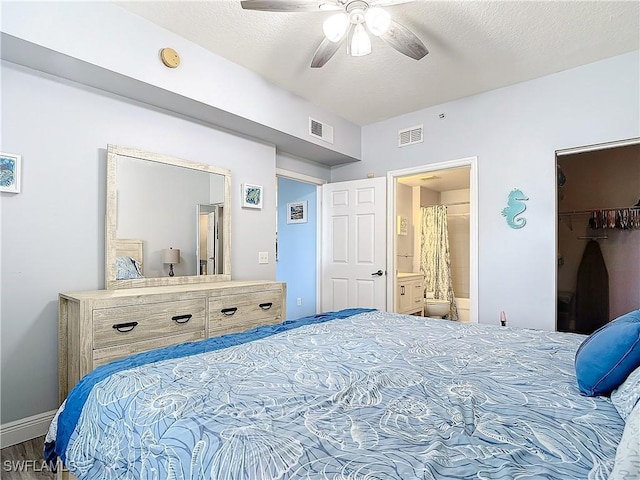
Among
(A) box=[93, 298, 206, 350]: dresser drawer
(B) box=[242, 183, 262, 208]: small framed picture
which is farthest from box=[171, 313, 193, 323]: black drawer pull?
(B) box=[242, 183, 262, 208]: small framed picture

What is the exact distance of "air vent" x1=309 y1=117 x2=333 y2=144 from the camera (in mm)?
3877

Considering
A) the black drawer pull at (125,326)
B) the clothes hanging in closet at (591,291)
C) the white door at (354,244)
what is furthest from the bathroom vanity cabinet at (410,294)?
the black drawer pull at (125,326)

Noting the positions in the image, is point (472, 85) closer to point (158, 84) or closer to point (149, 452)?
point (158, 84)

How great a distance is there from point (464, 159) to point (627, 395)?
312 cm

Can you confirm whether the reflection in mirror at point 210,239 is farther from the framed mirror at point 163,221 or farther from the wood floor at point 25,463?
the wood floor at point 25,463

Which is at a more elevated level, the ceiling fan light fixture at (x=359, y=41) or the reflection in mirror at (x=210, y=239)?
the ceiling fan light fixture at (x=359, y=41)

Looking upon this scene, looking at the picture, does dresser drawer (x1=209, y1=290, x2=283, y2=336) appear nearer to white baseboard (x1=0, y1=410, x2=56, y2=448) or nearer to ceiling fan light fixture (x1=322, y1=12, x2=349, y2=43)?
white baseboard (x1=0, y1=410, x2=56, y2=448)

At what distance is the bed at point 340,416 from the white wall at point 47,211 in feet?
4.09

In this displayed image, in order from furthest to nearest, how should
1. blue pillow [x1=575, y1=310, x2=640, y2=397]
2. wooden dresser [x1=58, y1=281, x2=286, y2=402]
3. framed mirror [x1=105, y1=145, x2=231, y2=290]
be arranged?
framed mirror [x1=105, y1=145, x2=231, y2=290] → wooden dresser [x1=58, y1=281, x2=286, y2=402] → blue pillow [x1=575, y1=310, x2=640, y2=397]

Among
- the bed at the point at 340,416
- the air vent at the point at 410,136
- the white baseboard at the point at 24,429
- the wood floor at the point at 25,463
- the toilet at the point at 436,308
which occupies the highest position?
the air vent at the point at 410,136

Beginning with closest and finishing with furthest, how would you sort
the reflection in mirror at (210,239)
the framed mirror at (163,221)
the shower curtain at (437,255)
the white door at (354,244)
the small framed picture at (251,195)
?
the framed mirror at (163,221)
the reflection in mirror at (210,239)
the small framed picture at (251,195)
the white door at (354,244)
the shower curtain at (437,255)

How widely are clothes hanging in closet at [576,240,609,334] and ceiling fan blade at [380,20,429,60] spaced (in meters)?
3.17

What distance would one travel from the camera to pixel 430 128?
3988 millimetres

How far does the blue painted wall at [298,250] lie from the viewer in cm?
497
